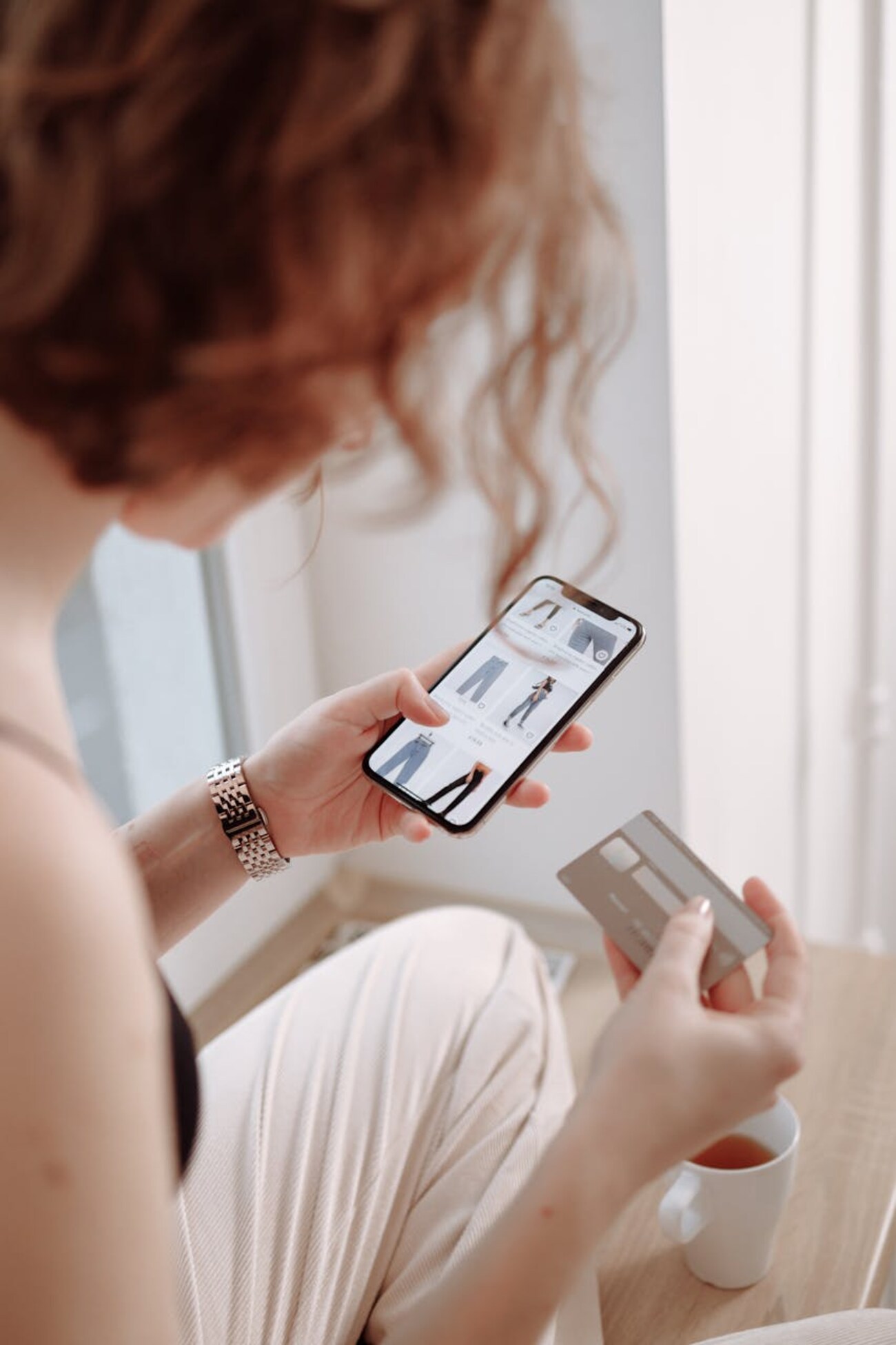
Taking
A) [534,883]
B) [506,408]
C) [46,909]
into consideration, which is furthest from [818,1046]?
[46,909]

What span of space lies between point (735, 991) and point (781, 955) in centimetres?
4

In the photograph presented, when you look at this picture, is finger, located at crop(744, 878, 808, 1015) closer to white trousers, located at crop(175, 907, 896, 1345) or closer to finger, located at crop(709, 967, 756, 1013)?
finger, located at crop(709, 967, 756, 1013)

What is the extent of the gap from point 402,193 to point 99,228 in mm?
86

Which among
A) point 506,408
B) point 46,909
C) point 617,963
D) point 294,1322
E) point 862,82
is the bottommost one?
point 294,1322

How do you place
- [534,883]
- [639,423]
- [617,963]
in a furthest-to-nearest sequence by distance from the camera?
1. [534,883]
2. [639,423]
3. [617,963]

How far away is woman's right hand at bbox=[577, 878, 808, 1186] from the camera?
473 mm

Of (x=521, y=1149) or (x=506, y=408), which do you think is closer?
(x=506, y=408)

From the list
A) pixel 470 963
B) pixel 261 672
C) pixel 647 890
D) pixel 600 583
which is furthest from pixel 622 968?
pixel 261 672

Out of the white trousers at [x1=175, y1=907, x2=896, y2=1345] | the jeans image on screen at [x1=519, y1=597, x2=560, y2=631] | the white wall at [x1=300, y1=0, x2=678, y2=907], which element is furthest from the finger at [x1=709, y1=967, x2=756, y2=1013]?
the white wall at [x1=300, y1=0, x2=678, y2=907]

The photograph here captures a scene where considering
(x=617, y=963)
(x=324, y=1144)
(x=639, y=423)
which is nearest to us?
(x=617, y=963)

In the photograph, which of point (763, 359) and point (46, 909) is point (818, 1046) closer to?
point (763, 359)

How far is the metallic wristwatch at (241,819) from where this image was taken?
707mm

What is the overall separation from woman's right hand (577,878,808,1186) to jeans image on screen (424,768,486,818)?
0.70 feet

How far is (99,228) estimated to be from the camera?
0.35 metres
